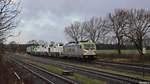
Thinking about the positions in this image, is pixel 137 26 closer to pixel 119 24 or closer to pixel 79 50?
pixel 119 24

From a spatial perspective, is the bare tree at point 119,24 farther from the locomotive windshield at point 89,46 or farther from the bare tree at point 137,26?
the locomotive windshield at point 89,46

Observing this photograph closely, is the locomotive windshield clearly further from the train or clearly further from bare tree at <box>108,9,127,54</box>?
bare tree at <box>108,9,127,54</box>

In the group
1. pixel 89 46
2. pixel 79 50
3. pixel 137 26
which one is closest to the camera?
pixel 89 46

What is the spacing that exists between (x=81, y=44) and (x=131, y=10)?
3804 cm

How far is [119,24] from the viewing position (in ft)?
280

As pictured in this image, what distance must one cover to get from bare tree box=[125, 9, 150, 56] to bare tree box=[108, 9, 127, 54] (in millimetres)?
1518

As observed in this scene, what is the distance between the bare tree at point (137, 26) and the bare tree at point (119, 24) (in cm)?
152

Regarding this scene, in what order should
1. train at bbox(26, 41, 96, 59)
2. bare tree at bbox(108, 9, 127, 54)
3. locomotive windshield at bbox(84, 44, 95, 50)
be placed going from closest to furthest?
train at bbox(26, 41, 96, 59) < locomotive windshield at bbox(84, 44, 95, 50) < bare tree at bbox(108, 9, 127, 54)

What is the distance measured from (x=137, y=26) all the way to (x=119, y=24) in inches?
276

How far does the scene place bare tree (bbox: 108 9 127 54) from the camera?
8073cm

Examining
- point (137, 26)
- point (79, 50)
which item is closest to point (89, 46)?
point (79, 50)


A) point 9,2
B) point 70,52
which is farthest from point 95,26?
point 9,2

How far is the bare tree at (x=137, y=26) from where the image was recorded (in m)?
69.4

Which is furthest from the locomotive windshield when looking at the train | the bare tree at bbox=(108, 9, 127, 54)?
the bare tree at bbox=(108, 9, 127, 54)
